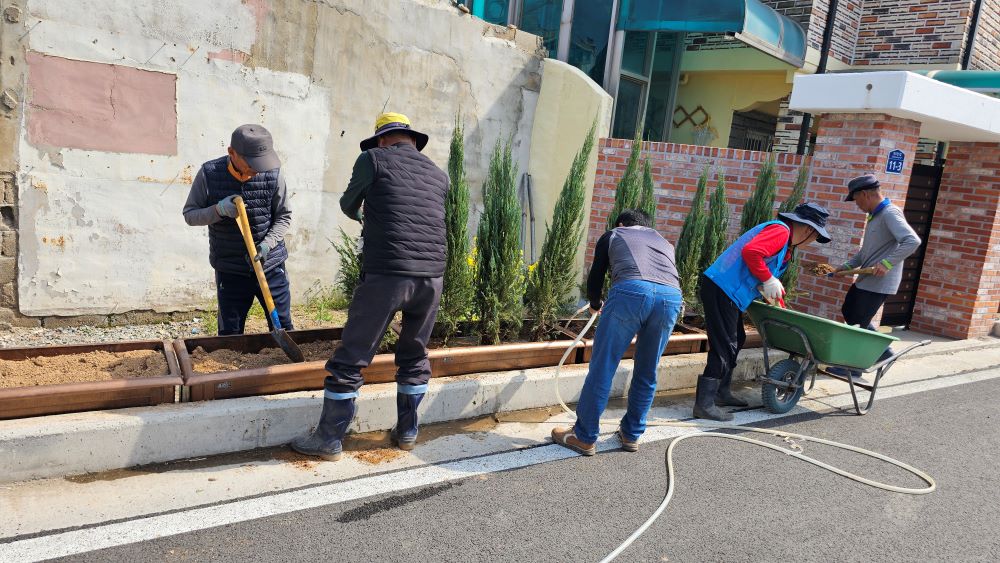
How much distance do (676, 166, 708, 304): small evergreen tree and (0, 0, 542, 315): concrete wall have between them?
317 cm

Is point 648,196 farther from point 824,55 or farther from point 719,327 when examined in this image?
point 824,55

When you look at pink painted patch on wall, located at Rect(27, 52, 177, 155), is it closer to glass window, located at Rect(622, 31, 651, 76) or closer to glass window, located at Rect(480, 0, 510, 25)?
glass window, located at Rect(480, 0, 510, 25)

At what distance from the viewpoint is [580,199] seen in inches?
215

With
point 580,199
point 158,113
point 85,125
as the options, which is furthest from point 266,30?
point 580,199

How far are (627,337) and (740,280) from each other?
4.29 feet

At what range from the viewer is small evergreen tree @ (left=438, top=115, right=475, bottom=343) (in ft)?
15.9

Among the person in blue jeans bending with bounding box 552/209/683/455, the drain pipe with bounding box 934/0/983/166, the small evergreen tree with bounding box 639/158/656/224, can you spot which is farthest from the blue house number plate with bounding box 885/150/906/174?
the drain pipe with bounding box 934/0/983/166

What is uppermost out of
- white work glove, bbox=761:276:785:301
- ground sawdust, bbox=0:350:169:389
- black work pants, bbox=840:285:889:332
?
white work glove, bbox=761:276:785:301

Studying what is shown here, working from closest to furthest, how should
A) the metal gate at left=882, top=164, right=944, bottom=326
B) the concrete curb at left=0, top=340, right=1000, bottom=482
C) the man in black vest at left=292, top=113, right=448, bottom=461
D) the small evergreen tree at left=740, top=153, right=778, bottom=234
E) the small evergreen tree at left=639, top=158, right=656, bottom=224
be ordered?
the concrete curb at left=0, top=340, right=1000, bottom=482
the man in black vest at left=292, top=113, right=448, bottom=461
the small evergreen tree at left=639, top=158, right=656, bottom=224
the small evergreen tree at left=740, top=153, right=778, bottom=234
the metal gate at left=882, top=164, right=944, bottom=326

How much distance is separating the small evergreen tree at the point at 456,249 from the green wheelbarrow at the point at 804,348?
2256mm

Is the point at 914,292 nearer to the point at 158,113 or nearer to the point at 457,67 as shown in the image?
the point at 457,67

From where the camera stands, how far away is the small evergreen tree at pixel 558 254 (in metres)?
5.46

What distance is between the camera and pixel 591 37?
10250 millimetres

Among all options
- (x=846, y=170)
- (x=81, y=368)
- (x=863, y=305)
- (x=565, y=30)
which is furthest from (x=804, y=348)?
(x=565, y=30)
